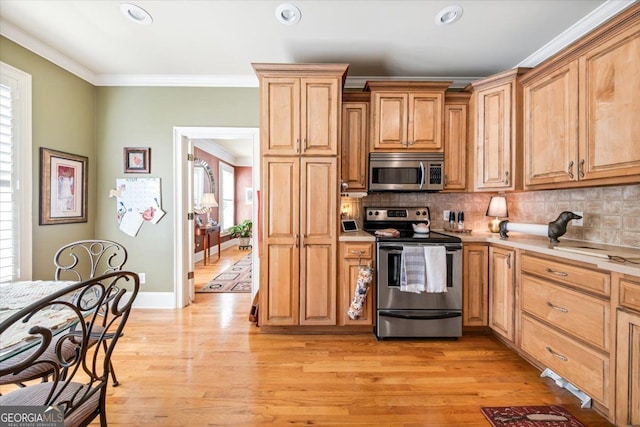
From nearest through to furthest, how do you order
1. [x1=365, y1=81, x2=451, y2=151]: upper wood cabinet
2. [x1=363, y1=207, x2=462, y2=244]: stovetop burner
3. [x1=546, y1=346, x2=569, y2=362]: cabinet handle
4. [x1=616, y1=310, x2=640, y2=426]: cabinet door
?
[x1=616, y1=310, x2=640, y2=426]: cabinet door, [x1=546, y1=346, x2=569, y2=362]: cabinet handle, [x1=365, y1=81, x2=451, y2=151]: upper wood cabinet, [x1=363, y1=207, x2=462, y2=244]: stovetop burner

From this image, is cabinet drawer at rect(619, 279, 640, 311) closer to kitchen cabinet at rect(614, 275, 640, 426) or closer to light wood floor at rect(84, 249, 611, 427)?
kitchen cabinet at rect(614, 275, 640, 426)

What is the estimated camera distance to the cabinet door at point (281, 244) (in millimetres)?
2539

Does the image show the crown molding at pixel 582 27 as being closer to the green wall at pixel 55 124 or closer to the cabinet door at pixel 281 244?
the cabinet door at pixel 281 244

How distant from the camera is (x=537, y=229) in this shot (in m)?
2.30

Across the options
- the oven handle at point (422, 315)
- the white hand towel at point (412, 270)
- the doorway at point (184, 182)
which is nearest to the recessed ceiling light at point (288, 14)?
the doorway at point (184, 182)

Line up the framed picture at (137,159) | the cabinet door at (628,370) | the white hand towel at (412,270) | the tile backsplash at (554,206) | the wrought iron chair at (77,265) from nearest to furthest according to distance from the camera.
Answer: the wrought iron chair at (77,265)
the cabinet door at (628,370)
the tile backsplash at (554,206)
the white hand towel at (412,270)
the framed picture at (137,159)

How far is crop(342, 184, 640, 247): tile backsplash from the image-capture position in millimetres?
1957

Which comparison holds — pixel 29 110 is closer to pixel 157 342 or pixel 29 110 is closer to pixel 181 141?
pixel 181 141

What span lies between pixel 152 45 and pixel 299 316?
9.58ft

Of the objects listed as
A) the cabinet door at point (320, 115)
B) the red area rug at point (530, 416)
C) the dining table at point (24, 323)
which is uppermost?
the cabinet door at point (320, 115)

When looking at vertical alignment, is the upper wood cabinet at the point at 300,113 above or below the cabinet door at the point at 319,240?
above

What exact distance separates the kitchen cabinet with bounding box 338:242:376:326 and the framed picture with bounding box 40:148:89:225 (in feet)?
9.39

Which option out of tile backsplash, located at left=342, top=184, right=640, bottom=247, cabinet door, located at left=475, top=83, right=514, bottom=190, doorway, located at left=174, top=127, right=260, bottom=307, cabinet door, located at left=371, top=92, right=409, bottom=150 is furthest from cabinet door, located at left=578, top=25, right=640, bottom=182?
doorway, located at left=174, top=127, right=260, bottom=307

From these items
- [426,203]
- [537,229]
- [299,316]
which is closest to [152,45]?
[299,316]
